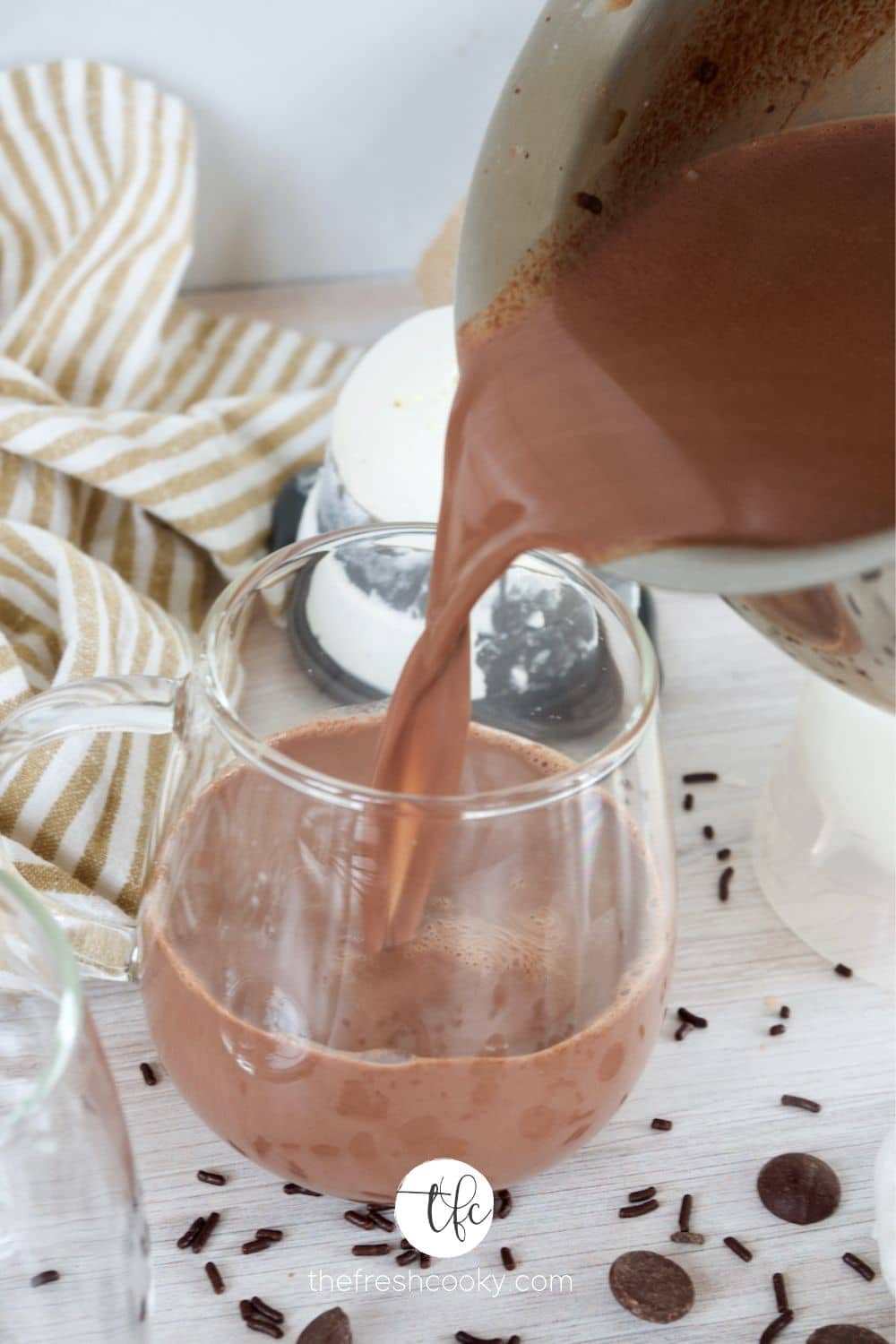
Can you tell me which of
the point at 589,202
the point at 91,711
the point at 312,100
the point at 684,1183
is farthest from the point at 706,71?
the point at 312,100

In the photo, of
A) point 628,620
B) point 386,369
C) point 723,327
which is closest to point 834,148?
point 723,327

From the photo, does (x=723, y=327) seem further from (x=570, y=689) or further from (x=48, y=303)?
(x=48, y=303)

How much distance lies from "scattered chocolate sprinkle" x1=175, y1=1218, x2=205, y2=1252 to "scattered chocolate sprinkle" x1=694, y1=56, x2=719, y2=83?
1.72 ft

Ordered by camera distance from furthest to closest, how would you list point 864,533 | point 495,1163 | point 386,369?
point 386,369 → point 495,1163 → point 864,533

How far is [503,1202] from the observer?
67 cm

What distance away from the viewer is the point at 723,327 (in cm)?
60

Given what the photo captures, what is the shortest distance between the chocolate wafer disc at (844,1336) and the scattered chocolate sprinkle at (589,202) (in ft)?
1.54

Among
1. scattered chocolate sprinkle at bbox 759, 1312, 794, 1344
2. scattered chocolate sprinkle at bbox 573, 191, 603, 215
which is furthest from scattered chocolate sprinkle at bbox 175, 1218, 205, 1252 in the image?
scattered chocolate sprinkle at bbox 573, 191, 603, 215

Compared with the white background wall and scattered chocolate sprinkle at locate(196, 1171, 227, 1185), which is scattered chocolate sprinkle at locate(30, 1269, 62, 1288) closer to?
scattered chocolate sprinkle at locate(196, 1171, 227, 1185)

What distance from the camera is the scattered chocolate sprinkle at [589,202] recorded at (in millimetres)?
630

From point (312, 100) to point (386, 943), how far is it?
2.56 ft

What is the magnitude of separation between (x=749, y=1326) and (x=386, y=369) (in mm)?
554

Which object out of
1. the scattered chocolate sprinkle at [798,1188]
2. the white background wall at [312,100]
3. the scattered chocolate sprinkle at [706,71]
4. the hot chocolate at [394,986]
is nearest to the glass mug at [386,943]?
the hot chocolate at [394,986]

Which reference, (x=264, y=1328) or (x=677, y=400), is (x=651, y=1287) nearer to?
(x=264, y=1328)
